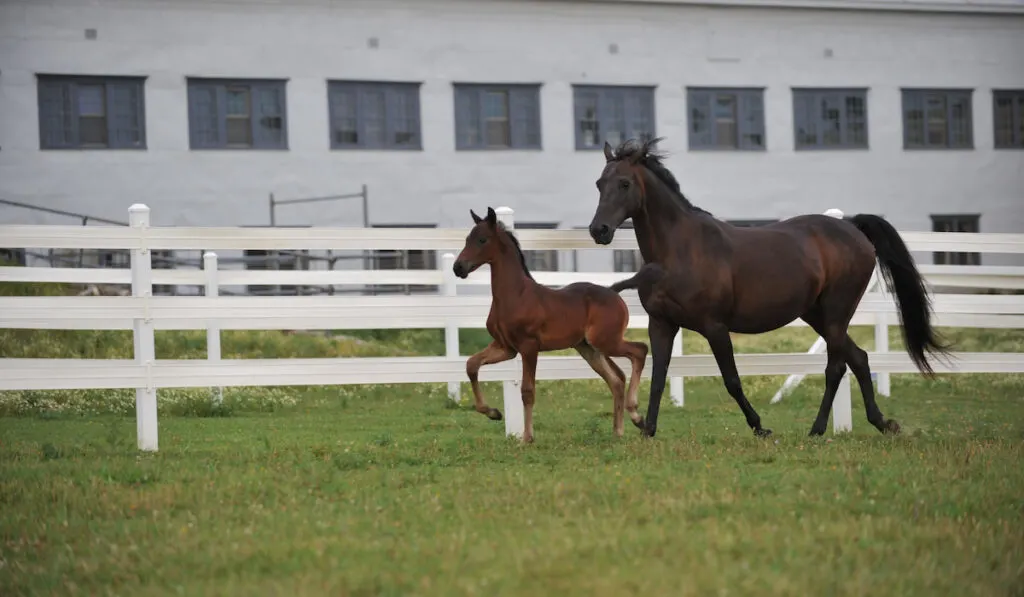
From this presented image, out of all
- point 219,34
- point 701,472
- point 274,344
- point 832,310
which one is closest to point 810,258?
point 832,310

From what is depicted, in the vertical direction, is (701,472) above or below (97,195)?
below

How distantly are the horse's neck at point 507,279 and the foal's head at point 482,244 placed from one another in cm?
8

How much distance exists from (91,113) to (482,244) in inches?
862

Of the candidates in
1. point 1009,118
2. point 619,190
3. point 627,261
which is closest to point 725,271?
point 619,190

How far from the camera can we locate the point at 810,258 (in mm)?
9445

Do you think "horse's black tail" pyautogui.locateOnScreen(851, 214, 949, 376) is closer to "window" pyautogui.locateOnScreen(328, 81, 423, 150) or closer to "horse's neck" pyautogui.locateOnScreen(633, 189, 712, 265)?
"horse's neck" pyautogui.locateOnScreen(633, 189, 712, 265)

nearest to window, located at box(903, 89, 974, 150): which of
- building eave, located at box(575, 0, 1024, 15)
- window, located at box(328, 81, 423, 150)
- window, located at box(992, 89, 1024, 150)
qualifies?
window, located at box(992, 89, 1024, 150)

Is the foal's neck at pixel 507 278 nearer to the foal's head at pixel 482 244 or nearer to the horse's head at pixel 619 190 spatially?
the foal's head at pixel 482 244

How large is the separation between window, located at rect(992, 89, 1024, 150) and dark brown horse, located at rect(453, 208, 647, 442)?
2865 centimetres

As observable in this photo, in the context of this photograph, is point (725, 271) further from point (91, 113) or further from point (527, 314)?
point (91, 113)

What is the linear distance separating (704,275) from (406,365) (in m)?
2.46

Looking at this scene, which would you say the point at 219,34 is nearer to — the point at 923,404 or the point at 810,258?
the point at 923,404

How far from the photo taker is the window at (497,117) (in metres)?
30.6

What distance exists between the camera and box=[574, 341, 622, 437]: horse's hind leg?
30.7 ft
